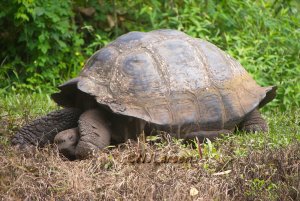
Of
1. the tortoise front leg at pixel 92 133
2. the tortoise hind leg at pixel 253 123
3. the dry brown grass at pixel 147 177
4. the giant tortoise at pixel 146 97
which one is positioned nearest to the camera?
the dry brown grass at pixel 147 177

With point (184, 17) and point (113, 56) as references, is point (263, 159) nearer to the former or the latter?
point (113, 56)

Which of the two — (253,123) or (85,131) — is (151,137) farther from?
(253,123)

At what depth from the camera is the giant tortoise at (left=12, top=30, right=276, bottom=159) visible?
626cm

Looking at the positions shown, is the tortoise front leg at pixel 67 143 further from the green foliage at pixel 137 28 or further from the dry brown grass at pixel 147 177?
the green foliage at pixel 137 28

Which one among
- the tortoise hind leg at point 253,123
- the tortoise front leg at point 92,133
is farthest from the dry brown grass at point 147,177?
the tortoise hind leg at point 253,123

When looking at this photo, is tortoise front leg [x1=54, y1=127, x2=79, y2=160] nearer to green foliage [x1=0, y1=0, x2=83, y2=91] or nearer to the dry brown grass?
the dry brown grass

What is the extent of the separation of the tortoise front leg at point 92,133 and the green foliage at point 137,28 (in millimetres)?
3146

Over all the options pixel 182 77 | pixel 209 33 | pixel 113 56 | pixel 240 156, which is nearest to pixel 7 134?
pixel 113 56

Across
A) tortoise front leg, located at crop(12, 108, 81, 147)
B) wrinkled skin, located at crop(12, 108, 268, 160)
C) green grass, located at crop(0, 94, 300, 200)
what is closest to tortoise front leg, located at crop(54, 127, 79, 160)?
wrinkled skin, located at crop(12, 108, 268, 160)

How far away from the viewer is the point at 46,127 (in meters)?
6.70

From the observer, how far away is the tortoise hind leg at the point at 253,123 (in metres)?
7.12

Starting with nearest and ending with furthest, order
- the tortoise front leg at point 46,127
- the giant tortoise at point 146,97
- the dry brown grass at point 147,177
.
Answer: the dry brown grass at point 147,177, the giant tortoise at point 146,97, the tortoise front leg at point 46,127

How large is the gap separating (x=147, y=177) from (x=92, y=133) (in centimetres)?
121

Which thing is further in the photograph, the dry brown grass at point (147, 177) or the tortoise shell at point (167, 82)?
the tortoise shell at point (167, 82)
